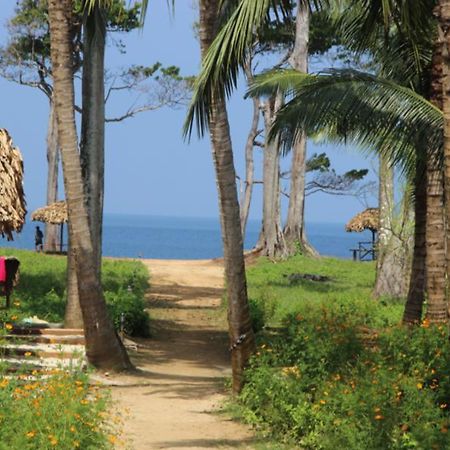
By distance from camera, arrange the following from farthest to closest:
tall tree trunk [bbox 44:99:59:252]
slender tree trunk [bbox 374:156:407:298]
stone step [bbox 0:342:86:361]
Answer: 1. tall tree trunk [bbox 44:99:59:252]
2. slender tree trunk [bbox 374:156:407:298]
3. stone step [bbox 0:342:86:361]

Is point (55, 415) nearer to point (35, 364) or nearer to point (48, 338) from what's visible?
point (35, 364)

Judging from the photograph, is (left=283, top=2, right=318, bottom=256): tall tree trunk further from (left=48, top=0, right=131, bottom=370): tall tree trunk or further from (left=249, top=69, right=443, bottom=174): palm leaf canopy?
(left=48, top=0, right=131, bottom=370): tall tree trunk

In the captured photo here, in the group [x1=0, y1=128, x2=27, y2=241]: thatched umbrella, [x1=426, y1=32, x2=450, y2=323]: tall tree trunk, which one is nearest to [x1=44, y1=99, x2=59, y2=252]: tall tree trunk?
[x1=0, y1=128, x2=27, y2=241]: thatched umbrella

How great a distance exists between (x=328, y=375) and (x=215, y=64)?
3.35 m

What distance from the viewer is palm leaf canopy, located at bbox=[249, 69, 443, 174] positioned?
14.7 metres

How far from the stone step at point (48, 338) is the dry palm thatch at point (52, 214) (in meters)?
23.1

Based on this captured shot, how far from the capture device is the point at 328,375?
1165 centimetres

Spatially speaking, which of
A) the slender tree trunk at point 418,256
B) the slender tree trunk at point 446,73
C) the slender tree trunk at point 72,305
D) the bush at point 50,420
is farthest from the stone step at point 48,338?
the slender tree trunk at point 446,73

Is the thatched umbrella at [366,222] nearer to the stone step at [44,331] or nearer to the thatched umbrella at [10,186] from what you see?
the thatched umbrella at [10,186]

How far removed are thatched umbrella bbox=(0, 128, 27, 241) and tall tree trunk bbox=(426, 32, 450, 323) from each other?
787cm

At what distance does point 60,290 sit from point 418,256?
9506mm

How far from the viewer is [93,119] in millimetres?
17172

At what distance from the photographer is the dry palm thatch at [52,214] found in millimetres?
38906

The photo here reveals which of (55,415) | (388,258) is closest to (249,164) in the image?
(388,258)
